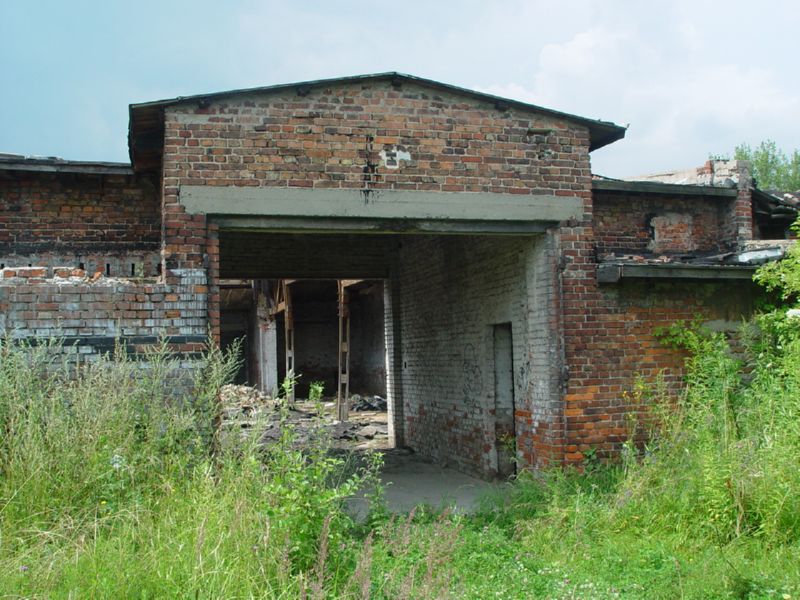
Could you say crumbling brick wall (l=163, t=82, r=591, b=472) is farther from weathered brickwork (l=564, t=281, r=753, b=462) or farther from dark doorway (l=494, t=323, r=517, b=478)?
dark doorway (l=494, t=323, r=517, b=478)

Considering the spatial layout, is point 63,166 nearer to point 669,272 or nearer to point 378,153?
point 378,153

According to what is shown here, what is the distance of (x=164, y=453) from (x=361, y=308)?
19940mm

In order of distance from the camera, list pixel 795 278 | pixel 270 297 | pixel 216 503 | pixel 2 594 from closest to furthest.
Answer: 1. pixel 2 594
2. pixel 216 503
3. pixel 795 278
4. pixel 270 297

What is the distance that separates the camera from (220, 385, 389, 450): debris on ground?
18.4 ft

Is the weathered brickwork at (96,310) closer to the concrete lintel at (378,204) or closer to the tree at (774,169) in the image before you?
the concrete lintel at (378,204)

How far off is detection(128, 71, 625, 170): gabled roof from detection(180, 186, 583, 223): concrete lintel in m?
0.89

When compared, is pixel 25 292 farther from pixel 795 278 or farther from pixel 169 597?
pixel 795 278

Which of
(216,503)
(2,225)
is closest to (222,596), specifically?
(216,503)

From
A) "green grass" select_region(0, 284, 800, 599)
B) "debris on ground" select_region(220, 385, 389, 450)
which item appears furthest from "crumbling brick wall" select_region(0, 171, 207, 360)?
"debris on ground" select_region(220, 385, 389, 450)

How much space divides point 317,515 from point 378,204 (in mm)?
3908

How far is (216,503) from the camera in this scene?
17.1ft

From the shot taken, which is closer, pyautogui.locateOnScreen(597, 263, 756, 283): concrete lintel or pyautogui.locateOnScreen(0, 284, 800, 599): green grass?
pyautogui.locateOnScreen(0, 284, 800, 599): green grass

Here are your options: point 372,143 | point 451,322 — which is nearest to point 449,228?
point 372,143

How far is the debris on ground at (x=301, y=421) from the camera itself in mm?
5605
